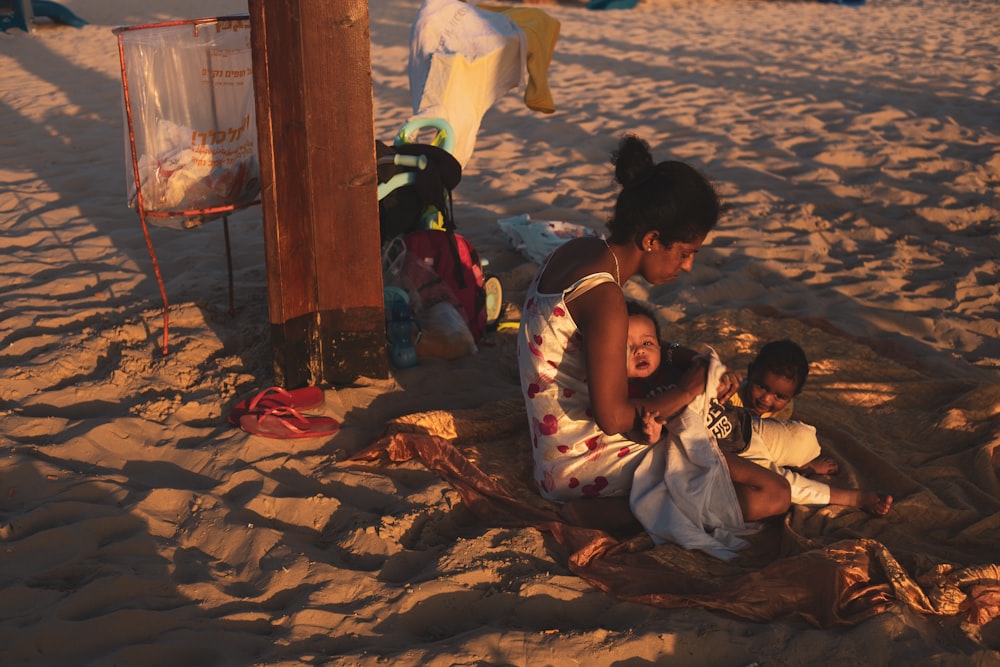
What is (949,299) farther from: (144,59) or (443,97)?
(144,59)

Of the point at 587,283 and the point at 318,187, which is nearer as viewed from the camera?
the point at 587,283

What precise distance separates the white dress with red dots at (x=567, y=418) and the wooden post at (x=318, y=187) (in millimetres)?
968

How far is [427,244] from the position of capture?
14.6ft

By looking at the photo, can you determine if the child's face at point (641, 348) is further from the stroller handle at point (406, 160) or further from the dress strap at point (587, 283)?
the stroller handle at point (406, 160)

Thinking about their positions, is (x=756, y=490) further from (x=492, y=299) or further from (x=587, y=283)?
(x=492, y=299)

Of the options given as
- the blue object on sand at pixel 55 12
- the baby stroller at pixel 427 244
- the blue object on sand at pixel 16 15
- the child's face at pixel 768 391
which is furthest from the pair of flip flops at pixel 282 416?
the blue object on sand at pixel 55 12

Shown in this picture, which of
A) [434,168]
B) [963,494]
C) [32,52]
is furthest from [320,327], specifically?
[32,52]

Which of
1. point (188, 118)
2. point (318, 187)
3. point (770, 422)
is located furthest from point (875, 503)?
point (188, 118)

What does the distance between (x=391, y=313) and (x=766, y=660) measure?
91.3 inches

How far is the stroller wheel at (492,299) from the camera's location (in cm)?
452

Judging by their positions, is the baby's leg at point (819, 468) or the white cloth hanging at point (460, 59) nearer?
the baby's leg at point (819, 468)

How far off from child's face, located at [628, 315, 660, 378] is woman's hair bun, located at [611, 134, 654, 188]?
1.80ft

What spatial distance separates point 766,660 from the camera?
2352 millimetres

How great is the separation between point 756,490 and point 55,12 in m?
12.2
